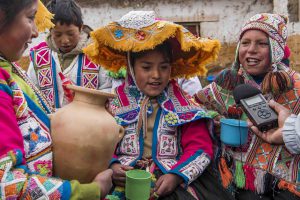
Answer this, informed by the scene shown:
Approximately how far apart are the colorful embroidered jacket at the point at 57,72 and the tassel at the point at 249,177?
1604mm

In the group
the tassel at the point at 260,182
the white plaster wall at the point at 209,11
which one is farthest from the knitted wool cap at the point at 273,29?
the white plaster wall at the point at 209,11

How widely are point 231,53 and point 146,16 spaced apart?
712 cm

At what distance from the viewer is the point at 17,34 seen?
1679mm

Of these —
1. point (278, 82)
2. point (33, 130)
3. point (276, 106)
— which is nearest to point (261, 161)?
point (276, 106)

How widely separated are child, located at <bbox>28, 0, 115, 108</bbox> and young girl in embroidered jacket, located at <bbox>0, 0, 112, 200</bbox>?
Answer: 193 centimetres

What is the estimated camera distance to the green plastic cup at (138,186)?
7.34 feet

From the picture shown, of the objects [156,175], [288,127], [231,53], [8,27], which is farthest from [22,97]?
[231,53]

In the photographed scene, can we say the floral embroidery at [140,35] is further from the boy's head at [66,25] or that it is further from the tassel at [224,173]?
the boy's head at [66,25]

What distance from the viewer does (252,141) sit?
2.89m

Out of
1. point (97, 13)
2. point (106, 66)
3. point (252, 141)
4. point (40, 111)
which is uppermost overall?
point (97, 13)

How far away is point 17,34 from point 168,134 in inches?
56.1

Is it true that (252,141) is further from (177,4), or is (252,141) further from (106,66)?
(177,4)

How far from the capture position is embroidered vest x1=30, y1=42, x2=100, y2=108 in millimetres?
3828

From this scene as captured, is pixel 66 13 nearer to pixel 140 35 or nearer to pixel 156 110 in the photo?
pixel 140 35
